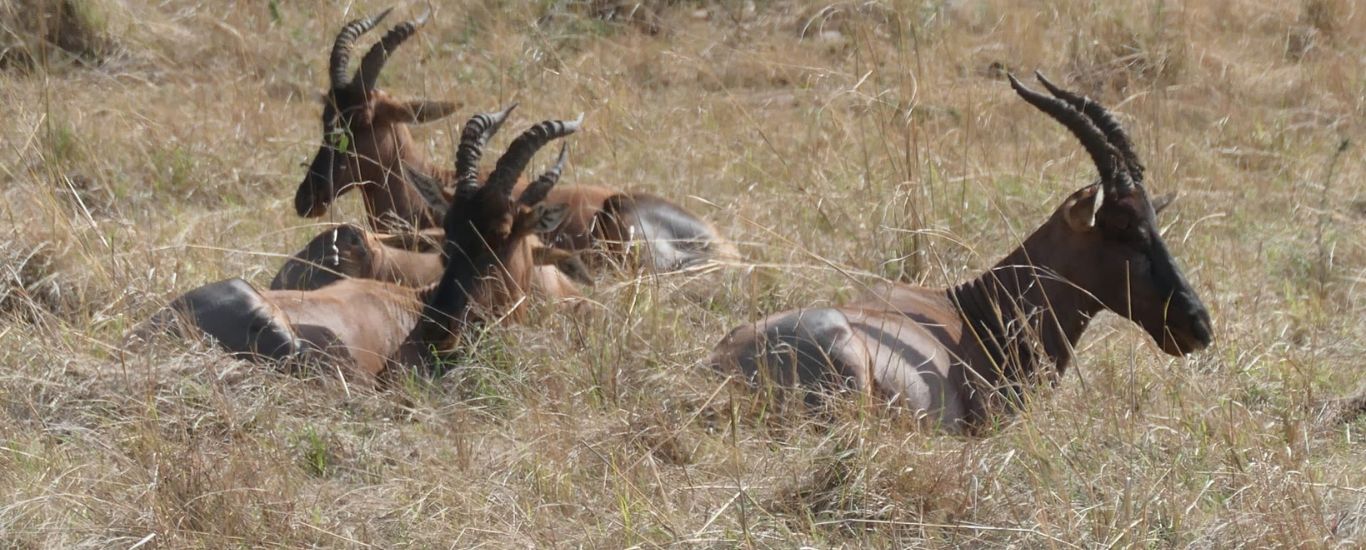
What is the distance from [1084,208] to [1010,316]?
21.7 inches

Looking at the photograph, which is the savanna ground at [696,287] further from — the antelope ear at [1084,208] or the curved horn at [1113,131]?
the curved horn at [1113,131]

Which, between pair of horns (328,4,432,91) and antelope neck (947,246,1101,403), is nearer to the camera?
antelope neck (947,246,1101,403)

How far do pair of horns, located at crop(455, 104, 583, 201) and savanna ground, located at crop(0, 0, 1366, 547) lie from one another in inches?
21.6

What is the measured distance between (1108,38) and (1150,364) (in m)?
6.26

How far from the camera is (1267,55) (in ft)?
42.2

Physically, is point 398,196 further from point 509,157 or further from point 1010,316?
point 1010,316

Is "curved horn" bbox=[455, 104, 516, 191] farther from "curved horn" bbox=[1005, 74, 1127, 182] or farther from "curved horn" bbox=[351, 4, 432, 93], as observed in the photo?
"curved horn" bbox=[1005, 74, 1127, 182]

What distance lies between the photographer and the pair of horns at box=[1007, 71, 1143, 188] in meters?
6.93

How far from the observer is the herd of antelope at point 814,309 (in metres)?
6.55

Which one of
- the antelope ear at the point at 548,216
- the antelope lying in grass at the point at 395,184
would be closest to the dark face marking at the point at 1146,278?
the antelope ear at the point at 548,216

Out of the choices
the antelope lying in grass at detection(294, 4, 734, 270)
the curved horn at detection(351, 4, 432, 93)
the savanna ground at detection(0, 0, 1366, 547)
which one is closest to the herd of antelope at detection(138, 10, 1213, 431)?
the savanna ground at detection(0, 0, 1366, 547)

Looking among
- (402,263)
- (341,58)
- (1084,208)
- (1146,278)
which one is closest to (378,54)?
(341,58)

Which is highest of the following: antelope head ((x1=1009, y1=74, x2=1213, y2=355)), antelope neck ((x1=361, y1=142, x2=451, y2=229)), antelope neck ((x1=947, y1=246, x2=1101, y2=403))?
antelope head ((x1=1009, y1=74, x2=1213, y2=355))

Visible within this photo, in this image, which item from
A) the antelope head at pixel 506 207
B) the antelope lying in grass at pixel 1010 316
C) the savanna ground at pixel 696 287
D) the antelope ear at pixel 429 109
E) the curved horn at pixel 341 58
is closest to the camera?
the savanna ground at pixel 696 287
